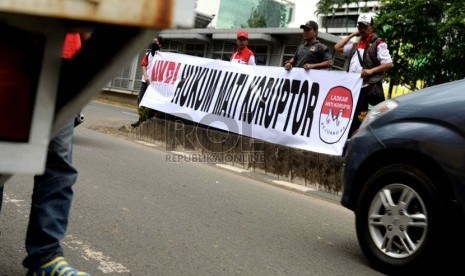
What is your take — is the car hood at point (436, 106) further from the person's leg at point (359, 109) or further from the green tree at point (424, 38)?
the green tree at point (424, 38)

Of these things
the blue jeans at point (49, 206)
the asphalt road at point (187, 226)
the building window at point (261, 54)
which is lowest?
the asphalt road at point (187, 226)

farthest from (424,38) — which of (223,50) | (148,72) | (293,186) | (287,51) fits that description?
(293,186)

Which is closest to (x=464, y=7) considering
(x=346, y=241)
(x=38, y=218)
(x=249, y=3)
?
(x=346, y=241)

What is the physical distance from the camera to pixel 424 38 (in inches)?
872

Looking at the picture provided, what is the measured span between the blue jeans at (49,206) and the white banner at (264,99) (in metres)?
4.91

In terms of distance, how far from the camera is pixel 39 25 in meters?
1.27

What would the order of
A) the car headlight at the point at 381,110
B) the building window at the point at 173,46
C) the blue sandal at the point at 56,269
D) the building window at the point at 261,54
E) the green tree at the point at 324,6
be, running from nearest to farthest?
the blue sandal at the point at 56,269 < the car headlight at the point at 381,110 < the building window at the point at 261,54 < the building window at the point at 173,46 < the green tree at the point at 324,6

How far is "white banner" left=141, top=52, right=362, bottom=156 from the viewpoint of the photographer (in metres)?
7.11

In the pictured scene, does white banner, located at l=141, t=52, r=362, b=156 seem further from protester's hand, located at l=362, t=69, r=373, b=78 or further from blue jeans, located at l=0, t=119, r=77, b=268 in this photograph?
blue jeans, located at l=0, t=119, r=77, b=268

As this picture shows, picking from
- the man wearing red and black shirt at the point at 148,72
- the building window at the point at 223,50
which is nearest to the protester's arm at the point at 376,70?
the man wearing red and black shirt at the point at 148,72

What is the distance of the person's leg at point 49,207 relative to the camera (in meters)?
2.45

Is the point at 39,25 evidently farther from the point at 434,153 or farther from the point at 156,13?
the point at 434,153

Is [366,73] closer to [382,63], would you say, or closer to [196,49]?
[382,63]

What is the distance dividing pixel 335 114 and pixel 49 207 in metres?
5.14
